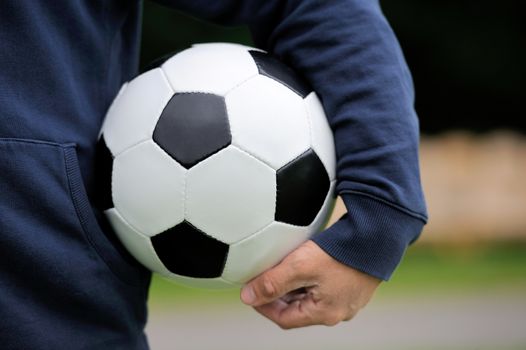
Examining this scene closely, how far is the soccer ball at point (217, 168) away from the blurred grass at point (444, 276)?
4.76m

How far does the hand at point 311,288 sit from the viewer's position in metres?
1.66

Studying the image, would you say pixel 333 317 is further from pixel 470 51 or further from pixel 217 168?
pixel 470 51

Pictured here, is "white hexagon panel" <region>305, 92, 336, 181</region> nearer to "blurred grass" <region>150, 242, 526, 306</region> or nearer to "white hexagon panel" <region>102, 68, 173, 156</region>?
"white hexagon panel" <region>102, 68, 173, 156</region>

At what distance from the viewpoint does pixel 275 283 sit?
1695 millimetres

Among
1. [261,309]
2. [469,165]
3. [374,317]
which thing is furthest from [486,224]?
[261,309]

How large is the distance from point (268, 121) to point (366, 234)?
0.30 meters

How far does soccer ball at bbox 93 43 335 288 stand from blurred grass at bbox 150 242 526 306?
4.76 meters

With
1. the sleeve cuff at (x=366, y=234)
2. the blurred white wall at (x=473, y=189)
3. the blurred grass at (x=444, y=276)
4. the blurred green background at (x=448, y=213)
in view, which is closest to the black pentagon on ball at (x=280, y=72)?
the sleeve cuff at (x=366, y=234)

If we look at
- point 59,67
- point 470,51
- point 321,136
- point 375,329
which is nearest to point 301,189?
point 321,136

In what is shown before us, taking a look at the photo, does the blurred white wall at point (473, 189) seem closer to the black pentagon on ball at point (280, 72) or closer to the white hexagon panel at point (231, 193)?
the black pentagon on ball at point (280, 72)

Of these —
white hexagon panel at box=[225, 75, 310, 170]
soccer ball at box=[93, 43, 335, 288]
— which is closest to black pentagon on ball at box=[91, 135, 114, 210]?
soccer ball at box=[93, 43, 335, 288]

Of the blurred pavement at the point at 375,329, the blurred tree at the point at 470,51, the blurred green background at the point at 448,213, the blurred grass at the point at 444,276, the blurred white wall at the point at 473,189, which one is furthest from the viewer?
the blurred tree at the point at 470,51

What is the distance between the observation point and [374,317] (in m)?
5.89

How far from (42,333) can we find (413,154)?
2.66 feet
